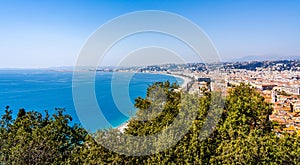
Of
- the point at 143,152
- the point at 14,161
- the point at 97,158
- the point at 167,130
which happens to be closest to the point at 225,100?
the point at 167,130

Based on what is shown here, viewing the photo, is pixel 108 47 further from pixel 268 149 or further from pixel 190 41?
pixel 268 149

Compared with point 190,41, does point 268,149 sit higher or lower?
lower

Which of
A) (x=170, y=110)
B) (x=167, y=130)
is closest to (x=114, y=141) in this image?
(x=167, y=130)

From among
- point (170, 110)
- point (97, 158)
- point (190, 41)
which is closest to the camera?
point (190, 41)

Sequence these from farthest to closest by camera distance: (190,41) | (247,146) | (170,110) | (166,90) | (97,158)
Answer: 1. (166,90)
2. (170,110)
3. (97,158)
4. (190,41)
5. (247,146)

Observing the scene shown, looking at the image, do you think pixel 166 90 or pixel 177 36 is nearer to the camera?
pixel 177 36

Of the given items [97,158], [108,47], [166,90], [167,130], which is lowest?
[97,158]
